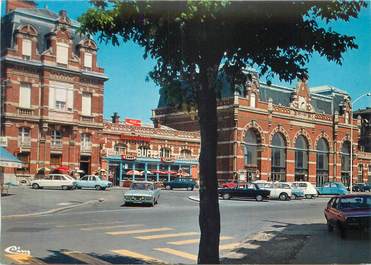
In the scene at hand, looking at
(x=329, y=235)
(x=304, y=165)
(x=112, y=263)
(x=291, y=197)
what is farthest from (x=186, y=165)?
(x=112, y=263)

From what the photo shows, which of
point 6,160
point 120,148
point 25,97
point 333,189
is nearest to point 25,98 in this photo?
point 25,97

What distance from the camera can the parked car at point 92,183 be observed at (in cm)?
2967

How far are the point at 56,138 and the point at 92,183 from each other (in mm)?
4238

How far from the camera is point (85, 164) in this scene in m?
31.9

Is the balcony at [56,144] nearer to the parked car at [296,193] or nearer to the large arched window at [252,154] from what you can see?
the parked car at [296,193]

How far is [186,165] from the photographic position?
31578 mm

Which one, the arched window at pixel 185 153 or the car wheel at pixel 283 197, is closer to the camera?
the car wheel at pixel 283 197

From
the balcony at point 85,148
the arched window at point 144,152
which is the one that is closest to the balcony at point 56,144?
the balcony at point 85,148

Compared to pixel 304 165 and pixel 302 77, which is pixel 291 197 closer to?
pixel 304 165

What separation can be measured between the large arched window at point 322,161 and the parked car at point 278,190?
1066 centimetres

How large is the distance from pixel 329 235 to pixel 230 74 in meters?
8.98

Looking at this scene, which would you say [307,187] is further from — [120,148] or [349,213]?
[349,213]

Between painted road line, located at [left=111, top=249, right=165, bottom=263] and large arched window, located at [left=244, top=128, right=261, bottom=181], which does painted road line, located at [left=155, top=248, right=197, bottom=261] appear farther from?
large arched window, located at [left=244, top=128, right=261, bottom=181]

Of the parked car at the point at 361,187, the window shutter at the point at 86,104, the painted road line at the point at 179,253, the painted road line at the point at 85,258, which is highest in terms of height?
the window shutter at the point at 86,104
